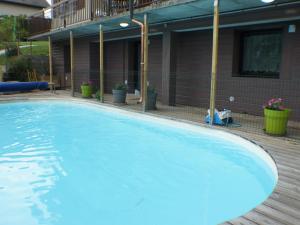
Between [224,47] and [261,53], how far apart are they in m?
1.05

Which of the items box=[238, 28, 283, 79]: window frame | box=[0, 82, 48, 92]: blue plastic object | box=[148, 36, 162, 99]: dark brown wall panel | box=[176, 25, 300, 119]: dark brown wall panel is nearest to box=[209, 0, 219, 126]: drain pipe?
box=[176, 25, 300, 119]: dark brown wall panel

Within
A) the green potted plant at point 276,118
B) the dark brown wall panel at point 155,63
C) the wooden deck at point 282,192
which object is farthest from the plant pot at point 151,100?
the wooden deck at point 282,192

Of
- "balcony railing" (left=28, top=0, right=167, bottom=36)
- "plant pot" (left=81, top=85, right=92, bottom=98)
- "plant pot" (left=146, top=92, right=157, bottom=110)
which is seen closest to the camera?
"plant pot" (left=146, top=92, right=157, bottom=110)

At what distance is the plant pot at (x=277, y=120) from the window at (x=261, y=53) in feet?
7.75

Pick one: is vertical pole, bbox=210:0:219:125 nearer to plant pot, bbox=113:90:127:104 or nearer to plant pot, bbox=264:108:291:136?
plant pot, bbox=264:108:291:136

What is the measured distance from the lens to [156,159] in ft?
17.4

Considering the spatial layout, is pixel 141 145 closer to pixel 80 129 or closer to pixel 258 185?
pixel 80 129

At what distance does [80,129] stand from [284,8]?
17.4 feet

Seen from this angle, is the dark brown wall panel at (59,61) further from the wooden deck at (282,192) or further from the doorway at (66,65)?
the wooden deck at (282,192)

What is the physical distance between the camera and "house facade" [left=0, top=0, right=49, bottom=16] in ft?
109

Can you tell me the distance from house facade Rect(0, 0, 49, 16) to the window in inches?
1247

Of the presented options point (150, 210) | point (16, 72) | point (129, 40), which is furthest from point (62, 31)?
point (150, 210)

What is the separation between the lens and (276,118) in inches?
219

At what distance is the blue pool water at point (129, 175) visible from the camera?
11.2 ft
